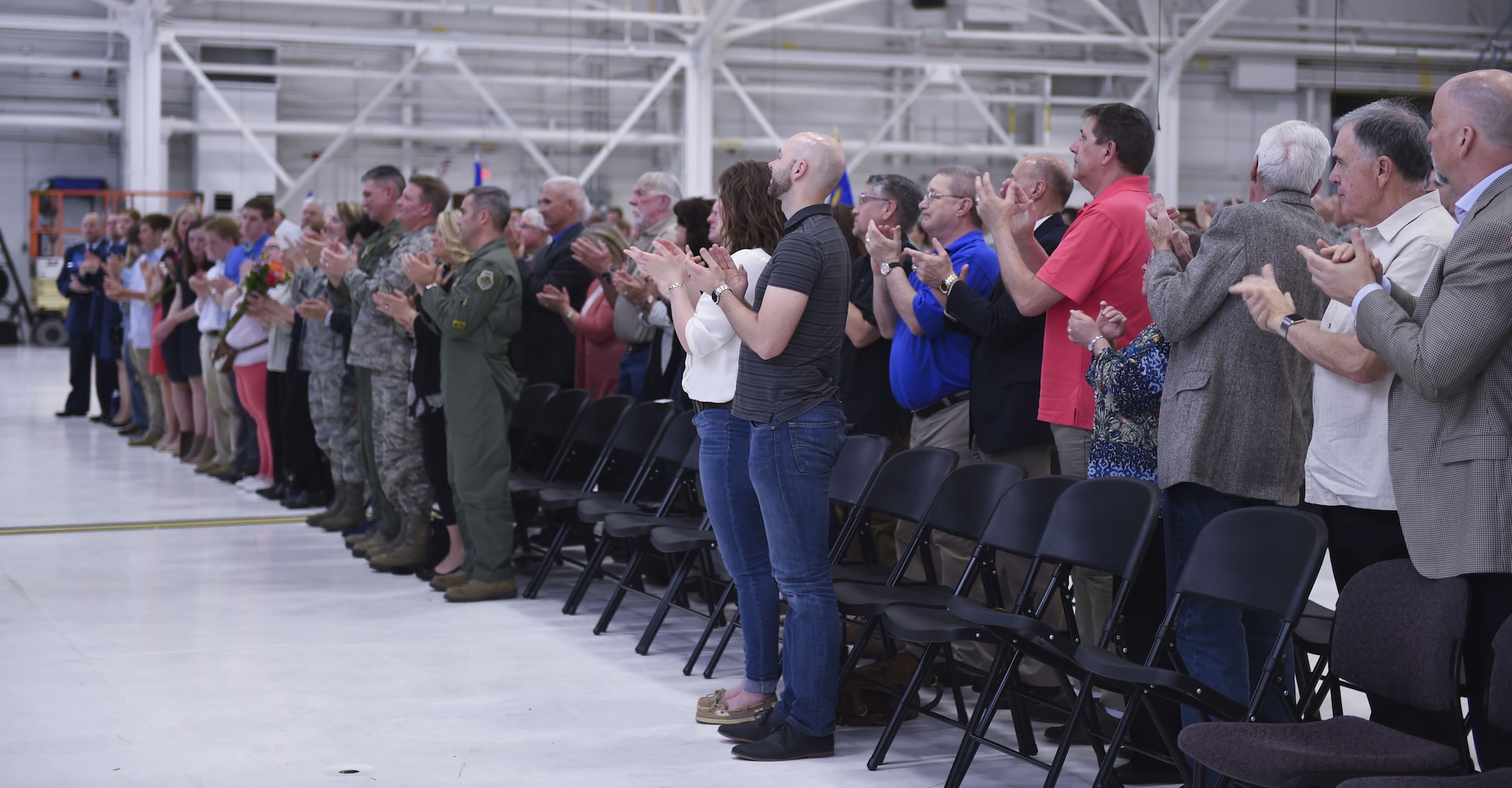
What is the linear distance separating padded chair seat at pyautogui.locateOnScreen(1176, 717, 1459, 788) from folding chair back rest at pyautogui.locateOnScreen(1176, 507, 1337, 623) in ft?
0.77

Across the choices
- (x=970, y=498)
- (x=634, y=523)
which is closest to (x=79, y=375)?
(x=634, y=523)

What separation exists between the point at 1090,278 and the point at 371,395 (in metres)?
3.33

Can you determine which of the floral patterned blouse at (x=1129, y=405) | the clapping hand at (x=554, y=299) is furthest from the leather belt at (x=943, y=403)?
the clapping hand at (x=554, y=299)

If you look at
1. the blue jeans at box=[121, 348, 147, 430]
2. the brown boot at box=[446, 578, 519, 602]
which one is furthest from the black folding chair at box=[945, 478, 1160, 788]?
the blue jeans at box=[121, 348, 147, 430]

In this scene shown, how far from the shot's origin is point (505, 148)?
60.7 ft

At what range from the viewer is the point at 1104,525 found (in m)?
3.13

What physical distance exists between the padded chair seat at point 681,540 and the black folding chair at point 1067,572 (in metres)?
1.28

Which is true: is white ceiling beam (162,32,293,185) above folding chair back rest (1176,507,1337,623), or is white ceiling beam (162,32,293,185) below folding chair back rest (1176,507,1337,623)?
above

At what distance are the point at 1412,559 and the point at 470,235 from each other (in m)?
3.69

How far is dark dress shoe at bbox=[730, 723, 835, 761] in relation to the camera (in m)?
3.48

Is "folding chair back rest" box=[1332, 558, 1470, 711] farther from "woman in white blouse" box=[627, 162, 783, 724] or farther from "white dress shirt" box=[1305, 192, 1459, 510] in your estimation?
"woman in white blouse" box=[627, 162, 783, 724]

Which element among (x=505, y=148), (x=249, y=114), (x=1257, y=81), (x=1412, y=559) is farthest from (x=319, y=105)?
(x=1412, y=559)

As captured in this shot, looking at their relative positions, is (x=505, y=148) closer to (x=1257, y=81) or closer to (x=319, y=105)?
(x=319, y=105)

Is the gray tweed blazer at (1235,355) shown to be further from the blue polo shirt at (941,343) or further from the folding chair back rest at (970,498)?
the blue polo shirt at (941,343)
